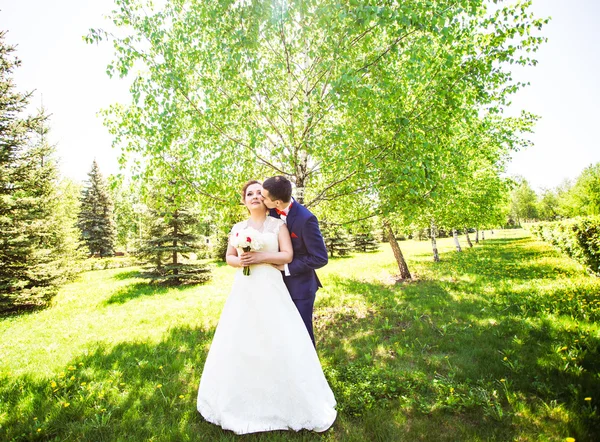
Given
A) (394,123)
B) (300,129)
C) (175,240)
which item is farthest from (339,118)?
(175,240)

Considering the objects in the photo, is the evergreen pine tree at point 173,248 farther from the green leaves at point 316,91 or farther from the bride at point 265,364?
the bride at point 265,364

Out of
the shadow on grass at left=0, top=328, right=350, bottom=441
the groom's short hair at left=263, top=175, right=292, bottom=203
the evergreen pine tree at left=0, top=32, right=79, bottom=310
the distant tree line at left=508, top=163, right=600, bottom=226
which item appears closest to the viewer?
the shadow on grass at left=0, top=328, right=350, bottom=441

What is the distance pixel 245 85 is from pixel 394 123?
3.32m

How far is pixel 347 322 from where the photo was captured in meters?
7.42

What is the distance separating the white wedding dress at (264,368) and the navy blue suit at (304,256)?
26 centimetres

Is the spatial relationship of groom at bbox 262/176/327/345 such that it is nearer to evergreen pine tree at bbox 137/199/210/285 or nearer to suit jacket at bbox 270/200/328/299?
suit jacket at bbox 270/200/328/299

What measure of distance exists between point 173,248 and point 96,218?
1066 inches

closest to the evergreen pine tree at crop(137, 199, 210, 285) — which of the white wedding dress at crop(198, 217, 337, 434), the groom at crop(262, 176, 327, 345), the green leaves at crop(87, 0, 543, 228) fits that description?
the green leaves at crop(87, 0, 543, 228)

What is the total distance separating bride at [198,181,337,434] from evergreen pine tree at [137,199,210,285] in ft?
41.1

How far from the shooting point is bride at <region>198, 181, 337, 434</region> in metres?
3.35

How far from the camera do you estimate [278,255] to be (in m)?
3.60

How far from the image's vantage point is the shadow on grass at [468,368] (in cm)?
328

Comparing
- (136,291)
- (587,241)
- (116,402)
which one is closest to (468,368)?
(116,402)

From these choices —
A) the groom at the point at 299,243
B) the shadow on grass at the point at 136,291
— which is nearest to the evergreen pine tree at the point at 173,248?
the shadow on grass at the point at 136,291
